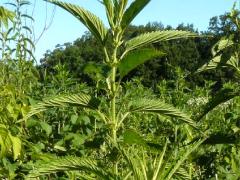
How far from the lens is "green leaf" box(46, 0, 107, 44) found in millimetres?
2348

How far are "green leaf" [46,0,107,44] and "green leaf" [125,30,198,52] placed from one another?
0.41 feet

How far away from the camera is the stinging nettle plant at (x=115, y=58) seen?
2.34m

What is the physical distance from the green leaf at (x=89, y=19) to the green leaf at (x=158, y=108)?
1.00 feet

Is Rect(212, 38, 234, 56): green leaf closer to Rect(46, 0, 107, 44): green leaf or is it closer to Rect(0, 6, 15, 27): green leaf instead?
Rect(46, 0, 107, 44): green leaf

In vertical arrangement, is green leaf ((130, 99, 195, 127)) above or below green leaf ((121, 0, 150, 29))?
below

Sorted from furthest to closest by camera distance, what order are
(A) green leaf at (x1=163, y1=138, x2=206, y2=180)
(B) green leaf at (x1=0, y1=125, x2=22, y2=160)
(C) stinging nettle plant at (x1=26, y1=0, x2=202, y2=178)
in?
(B) green leaf at (x1=0, y1=125, x2=22, y2=160)
(C) stinging nettle plant at (x1=26, y1=0, x2=202, y2=178)
(A) green leaf at (x1=163, y1=138, x2=206, y2=180)

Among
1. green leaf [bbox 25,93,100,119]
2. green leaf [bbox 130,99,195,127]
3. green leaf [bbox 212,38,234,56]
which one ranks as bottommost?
green leaf [bbox 130,99,195,127]

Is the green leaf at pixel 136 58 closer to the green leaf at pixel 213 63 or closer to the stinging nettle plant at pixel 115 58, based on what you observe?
the stinging nettle plant at pixel 115 58

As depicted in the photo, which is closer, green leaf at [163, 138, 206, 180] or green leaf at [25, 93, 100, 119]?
green leaf at [163, 138, 206, 180]

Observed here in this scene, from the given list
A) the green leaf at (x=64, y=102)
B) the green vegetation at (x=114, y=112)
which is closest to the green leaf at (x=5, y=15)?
the green vegetation at (x=114, y=112)

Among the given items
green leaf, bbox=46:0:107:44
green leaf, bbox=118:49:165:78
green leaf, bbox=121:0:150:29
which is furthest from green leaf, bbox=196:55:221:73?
green leaf, bbox=46:0:107:44

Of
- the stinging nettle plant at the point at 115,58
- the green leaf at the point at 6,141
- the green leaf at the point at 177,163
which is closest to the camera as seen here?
the green leaf at the point at 177,163

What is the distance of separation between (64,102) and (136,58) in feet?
1.14

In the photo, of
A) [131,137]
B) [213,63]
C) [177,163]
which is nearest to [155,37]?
[213,63]
